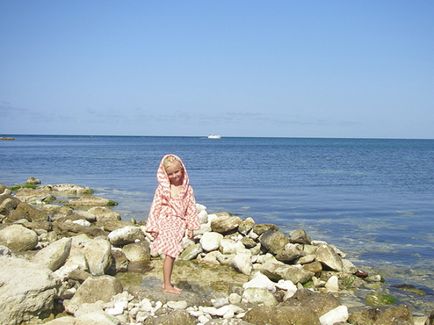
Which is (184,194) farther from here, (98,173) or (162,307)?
(98,173)

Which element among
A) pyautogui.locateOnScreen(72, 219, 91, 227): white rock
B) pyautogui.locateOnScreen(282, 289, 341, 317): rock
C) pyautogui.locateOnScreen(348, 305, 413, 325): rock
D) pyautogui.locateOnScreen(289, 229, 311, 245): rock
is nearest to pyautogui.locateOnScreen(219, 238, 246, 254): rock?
pyautogui.locateOnScreen(289, 229, 311, 245): rock

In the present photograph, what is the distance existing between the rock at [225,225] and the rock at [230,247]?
0.87 meters

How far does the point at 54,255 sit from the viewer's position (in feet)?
28.0

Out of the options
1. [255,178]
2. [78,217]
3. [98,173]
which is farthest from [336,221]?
[98,173]

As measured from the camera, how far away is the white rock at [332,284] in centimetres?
923

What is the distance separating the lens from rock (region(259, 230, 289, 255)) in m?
10.7

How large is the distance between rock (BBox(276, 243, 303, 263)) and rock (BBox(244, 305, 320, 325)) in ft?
11.7

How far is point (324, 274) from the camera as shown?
10.0m

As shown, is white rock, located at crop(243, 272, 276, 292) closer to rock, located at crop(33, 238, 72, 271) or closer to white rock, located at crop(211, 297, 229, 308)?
white rock, located at crop(211, 297, 229, 308)

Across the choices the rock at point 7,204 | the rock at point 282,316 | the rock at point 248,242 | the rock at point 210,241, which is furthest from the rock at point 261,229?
the rock at point 7,204

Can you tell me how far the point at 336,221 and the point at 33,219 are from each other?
9516 millimetres

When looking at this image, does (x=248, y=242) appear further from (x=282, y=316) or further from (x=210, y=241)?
(x=282, y=316)

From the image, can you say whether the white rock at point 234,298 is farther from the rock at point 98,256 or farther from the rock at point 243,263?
the rock at point 98,256

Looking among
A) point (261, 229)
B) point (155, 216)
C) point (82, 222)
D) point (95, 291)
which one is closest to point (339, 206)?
point (261, 229)
